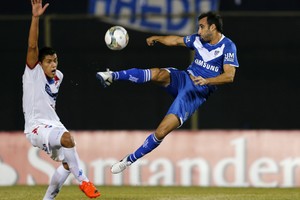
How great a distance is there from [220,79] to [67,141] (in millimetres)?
2166

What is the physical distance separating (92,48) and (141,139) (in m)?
2.60

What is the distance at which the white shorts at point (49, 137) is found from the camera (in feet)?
34.9

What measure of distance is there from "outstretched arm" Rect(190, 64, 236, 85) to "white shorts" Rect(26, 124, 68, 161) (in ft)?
5.44

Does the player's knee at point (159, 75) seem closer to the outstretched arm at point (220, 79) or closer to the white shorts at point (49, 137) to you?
the outstretched arm at point (220, 79)

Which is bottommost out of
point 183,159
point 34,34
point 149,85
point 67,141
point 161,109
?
point 183,159

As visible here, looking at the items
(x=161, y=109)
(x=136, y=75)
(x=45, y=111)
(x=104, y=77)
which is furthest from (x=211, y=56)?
(x=161, y=109)

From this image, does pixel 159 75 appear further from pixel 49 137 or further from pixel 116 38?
pixel 49 137

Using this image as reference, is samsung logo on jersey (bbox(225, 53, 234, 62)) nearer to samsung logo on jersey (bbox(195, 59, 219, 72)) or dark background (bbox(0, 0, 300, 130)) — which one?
samsung logo on jersey (bbox(195, 59, 219, 72))

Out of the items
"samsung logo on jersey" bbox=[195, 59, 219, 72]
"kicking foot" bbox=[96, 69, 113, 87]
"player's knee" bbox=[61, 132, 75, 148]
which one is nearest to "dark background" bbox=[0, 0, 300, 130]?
"samsung logo on jersey" bbox=[195, 59, 219, 72]

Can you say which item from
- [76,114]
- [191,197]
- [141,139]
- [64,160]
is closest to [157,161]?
[141,139]

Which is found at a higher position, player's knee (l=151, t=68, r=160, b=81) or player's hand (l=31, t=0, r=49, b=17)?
player's hand (l=31, t=0, r=49, b=17)

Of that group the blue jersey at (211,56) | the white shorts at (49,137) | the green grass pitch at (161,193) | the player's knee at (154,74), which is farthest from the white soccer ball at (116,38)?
the green grass pitch at (161,193)

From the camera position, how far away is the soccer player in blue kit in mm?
11773

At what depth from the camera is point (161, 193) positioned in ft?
44.7
